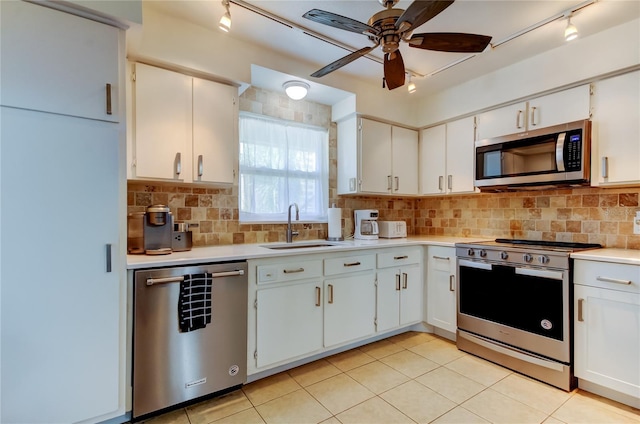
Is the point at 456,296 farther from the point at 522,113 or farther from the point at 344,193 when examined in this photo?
the point at 522,113

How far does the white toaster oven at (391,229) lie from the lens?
3271 millimetres

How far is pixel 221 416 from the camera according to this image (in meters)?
1.81

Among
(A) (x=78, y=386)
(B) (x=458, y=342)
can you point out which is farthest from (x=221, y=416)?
(B) (x=458, y=342)

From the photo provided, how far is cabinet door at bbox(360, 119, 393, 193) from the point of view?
3166 millimetres

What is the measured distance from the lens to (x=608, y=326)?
1941mm

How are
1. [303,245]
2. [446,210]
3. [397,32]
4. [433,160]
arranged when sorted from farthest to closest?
[446,210]
[433,160]
[303,245]
[397,32]

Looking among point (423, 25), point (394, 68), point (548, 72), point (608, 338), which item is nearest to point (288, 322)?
point (394, 68)

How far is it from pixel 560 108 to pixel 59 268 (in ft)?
11.6

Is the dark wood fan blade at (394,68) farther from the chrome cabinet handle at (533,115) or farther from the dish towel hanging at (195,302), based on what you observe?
the dish towel hanging at (195,302)

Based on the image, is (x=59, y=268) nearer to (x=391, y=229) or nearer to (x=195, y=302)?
(x=195, y=302)

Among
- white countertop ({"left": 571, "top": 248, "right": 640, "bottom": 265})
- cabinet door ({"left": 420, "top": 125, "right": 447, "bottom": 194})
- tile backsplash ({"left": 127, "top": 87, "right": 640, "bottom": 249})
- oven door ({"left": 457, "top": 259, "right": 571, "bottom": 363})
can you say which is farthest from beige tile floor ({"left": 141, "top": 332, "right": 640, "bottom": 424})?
cabinet door ({"left": 420, "top": 125, "right": 447, "bottom": 194})

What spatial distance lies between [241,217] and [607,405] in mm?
2904

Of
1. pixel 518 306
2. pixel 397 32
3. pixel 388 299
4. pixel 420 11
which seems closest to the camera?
pixel 420 11

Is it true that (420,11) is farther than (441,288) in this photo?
No
